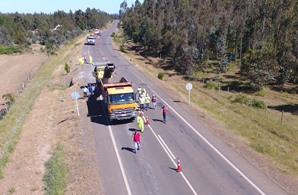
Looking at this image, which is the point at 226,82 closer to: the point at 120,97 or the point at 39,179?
the point at 120,97

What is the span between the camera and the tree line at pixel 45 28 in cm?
11581

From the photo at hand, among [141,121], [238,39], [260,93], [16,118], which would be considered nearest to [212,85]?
[260,93]

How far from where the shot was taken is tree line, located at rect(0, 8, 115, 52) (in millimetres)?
115812

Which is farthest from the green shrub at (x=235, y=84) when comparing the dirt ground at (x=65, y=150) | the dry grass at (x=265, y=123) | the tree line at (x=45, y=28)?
the tree line at (x=45, y=28)

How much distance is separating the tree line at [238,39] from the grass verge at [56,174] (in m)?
36.1

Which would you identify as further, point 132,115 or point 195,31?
point 195,31

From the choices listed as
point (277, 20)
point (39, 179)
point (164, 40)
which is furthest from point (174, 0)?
point (39, 179)

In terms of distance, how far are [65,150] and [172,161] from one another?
781cm

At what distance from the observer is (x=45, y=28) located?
5192 inches

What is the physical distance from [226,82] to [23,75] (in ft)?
120

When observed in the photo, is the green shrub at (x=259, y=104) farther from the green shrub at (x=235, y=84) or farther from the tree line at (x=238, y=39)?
the green shrub at (x=235, y=84)

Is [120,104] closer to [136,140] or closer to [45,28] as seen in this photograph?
[136,140]

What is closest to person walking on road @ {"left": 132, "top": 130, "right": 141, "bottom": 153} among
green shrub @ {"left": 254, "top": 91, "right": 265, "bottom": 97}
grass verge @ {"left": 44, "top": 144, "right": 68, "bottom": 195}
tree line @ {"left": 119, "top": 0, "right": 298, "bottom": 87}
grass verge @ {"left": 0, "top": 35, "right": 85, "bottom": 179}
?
grass verge @ {"left": 44, "top": 144, "right": 68, "bottom": 195}

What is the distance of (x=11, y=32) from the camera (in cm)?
13350
